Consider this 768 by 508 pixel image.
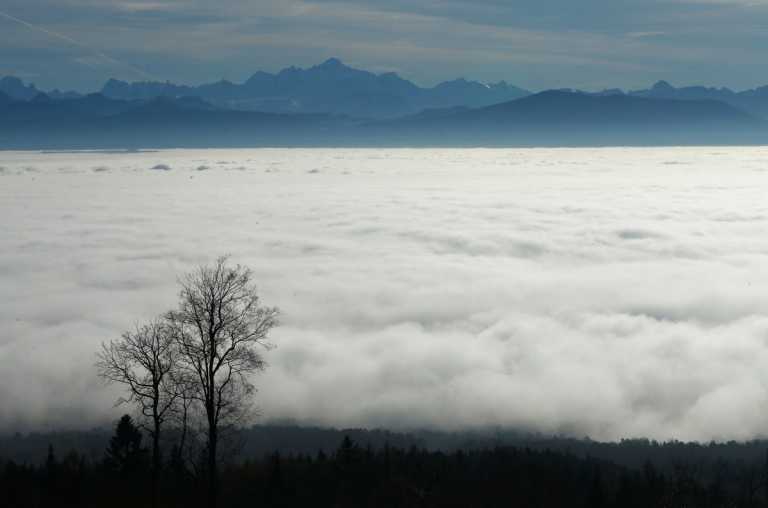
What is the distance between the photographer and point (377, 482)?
82938 millimetres

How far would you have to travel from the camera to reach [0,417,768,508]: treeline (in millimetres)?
65312

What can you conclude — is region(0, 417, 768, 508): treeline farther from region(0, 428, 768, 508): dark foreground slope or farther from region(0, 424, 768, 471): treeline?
region(0, 424, 768, 471): treeline

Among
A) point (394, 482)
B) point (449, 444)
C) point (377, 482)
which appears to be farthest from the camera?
point (449, 444)

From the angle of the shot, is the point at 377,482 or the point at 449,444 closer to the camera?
the point at 377,482

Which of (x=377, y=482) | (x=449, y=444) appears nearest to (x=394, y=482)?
(x=377, y=482)

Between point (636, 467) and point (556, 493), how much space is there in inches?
1137

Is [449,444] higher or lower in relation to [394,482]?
higher

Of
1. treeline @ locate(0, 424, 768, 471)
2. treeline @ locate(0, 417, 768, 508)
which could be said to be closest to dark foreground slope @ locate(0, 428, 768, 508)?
treeline @ locate(0, 417, 768, 508)

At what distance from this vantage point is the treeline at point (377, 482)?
65312 mm

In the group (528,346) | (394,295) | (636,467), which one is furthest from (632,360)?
(394,295)

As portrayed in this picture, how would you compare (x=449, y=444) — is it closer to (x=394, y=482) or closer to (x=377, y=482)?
(x=394, y=482)

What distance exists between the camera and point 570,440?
125250 mm

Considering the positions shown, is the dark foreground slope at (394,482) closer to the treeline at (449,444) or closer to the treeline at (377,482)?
the treeline at (377,482)

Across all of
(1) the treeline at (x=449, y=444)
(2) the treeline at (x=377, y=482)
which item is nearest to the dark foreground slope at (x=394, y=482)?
(2) the treeline at (x=377, y=482)
